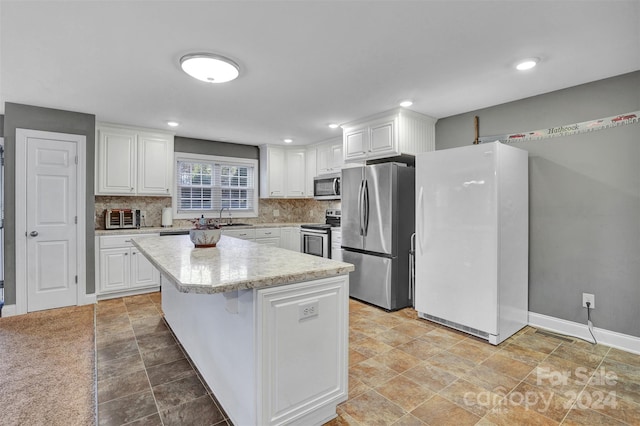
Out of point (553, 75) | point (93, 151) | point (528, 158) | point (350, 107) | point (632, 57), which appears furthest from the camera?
point (93, 151)

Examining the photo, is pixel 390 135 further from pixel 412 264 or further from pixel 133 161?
pixel 133 161

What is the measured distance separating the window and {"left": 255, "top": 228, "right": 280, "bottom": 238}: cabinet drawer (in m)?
0.65

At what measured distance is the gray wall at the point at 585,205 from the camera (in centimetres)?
268

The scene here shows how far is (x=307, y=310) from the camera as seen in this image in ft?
5.43

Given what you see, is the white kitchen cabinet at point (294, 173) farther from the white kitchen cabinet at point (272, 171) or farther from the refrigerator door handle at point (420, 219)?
the refrigerator door handle at point (420, 219)

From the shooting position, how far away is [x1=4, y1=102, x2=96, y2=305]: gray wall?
3420 mm

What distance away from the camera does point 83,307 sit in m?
3.78

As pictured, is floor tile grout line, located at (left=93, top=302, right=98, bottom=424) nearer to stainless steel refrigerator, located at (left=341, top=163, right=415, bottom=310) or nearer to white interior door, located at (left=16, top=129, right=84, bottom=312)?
white interior door, located at (left=16, top=129, right=84, bottom=312)

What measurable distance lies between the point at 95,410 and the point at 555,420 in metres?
2.70

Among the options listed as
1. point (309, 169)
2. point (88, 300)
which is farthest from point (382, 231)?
point (88, 300)

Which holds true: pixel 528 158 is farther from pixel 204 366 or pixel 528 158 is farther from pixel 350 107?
pixel 204 366

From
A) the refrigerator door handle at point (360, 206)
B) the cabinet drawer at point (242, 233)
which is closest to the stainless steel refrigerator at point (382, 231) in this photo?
the refrigerator door handle at point (360, 206)

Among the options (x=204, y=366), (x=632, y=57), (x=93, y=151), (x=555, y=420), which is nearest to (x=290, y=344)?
(x=204, y=366)

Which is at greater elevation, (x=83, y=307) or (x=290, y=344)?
(x=290, y=344)
